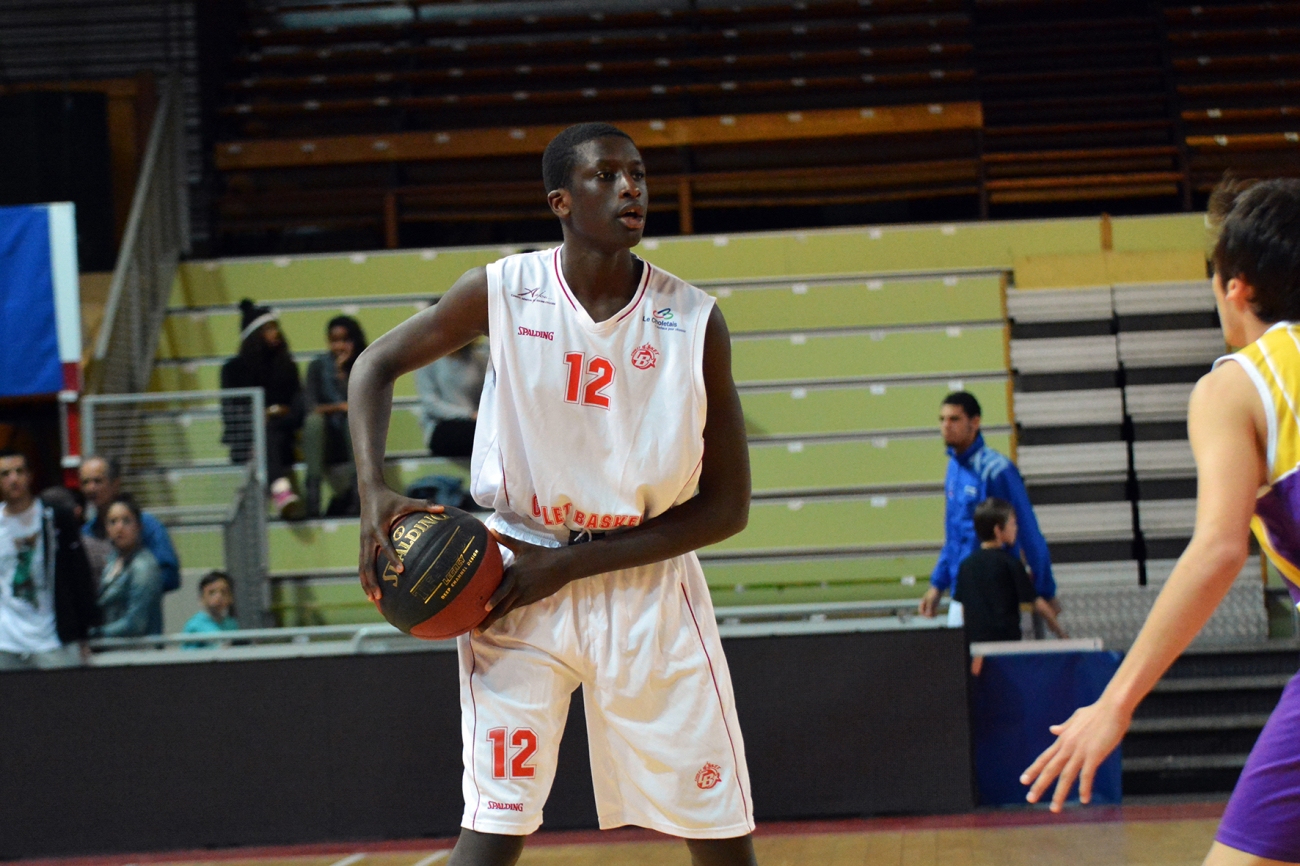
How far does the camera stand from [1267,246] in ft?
6.55

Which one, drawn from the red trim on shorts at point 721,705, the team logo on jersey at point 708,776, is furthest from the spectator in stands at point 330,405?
the team logo on jersey at point 708,776

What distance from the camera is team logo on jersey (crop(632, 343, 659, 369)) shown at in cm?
267

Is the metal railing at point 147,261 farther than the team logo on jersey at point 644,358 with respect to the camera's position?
Yes

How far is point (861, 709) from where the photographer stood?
5.51 meters

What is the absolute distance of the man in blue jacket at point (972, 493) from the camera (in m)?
6.16

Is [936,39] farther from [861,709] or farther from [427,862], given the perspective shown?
[427,862]

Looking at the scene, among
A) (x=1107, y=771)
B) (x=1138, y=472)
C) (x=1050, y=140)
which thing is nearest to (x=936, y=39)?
(x=1050, y=140)

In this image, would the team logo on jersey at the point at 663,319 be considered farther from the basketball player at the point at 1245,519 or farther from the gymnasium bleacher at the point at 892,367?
the gymnasium bleacher at the point at 892,367

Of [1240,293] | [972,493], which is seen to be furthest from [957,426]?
[1240,293]

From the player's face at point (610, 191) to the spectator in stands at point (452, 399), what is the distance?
4384 mm

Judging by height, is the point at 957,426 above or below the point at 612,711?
above

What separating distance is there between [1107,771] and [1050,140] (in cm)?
679

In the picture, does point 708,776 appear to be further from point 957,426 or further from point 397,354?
point 957,426

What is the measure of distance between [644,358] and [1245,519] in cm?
118
